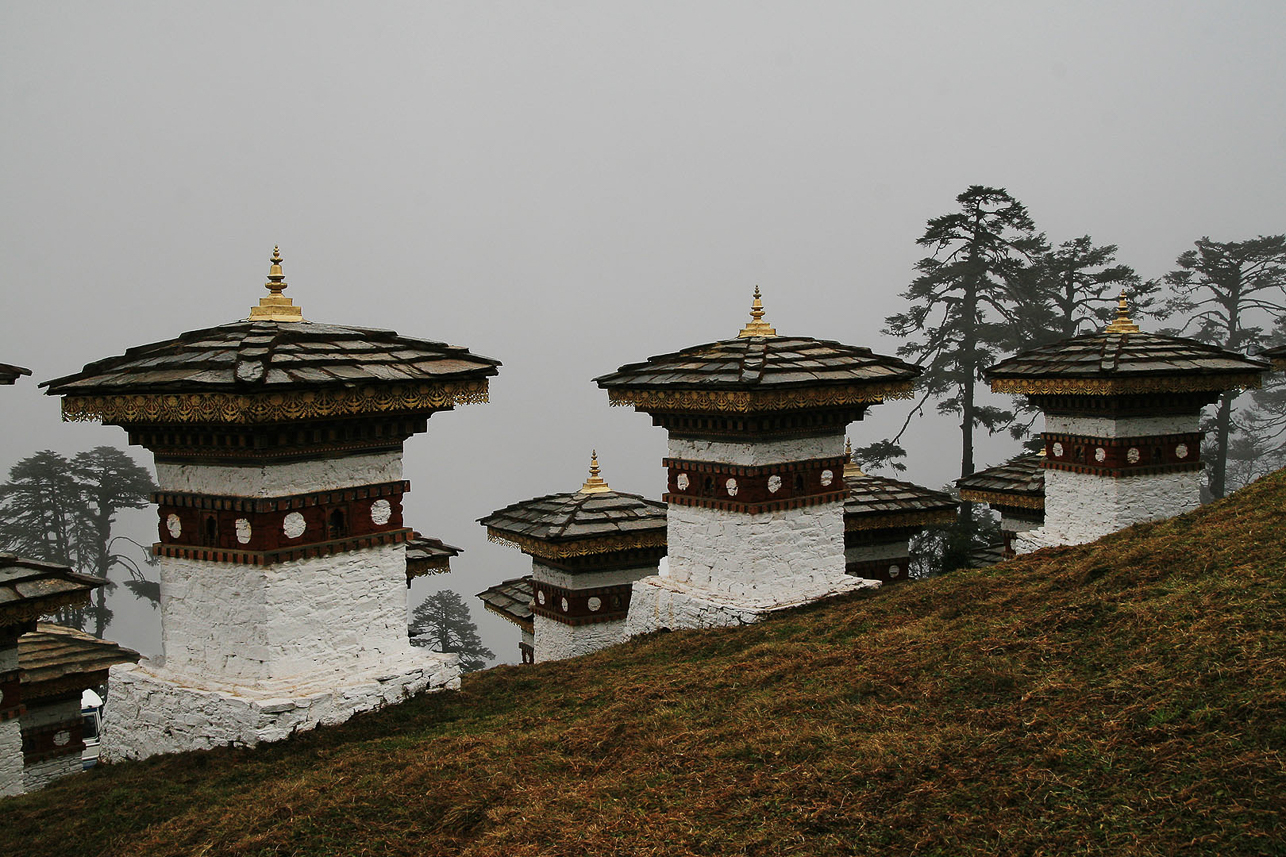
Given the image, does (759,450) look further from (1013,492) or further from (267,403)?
(1013,492)

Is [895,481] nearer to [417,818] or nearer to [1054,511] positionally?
[1054,511]

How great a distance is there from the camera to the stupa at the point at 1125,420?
30.9 ft

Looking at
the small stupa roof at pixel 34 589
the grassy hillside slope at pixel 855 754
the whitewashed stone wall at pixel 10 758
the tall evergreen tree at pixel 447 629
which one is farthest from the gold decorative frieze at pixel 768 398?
the tall evergreen tree at pixel 447 629

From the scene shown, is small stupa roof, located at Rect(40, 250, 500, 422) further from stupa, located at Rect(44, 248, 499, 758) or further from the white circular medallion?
the white circular medallion

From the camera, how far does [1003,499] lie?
12.0m

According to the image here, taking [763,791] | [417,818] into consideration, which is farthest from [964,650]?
[417,818]

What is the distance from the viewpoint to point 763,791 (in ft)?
14.9

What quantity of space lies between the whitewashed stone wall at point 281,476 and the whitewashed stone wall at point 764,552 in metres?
3.26

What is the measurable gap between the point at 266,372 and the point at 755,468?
14.2 feet

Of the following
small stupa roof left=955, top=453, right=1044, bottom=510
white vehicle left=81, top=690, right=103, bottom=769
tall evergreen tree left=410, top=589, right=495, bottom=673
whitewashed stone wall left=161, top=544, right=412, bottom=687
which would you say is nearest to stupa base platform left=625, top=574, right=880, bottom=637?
whitewashed stone wall left=161, top=544, right=412, bottom=687

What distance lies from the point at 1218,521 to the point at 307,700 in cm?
676

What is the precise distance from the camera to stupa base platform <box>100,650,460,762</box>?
6.19 m

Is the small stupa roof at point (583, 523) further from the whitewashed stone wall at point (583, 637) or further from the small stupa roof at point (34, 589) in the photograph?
the small stupa roof at point (34, 589)

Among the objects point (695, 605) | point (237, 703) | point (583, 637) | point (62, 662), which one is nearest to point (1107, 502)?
point (695, 605)
